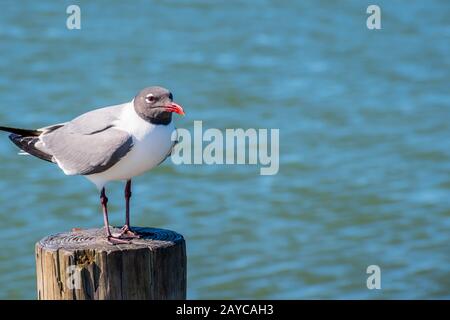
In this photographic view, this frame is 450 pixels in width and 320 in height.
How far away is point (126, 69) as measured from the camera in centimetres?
1538

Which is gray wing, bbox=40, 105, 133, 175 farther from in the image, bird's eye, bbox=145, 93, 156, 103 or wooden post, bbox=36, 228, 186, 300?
wooden post, bbox=36, 228, 186, 300

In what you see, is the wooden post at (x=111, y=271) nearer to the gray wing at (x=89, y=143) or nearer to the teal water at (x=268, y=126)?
the gray wing at (x=89, y=143)

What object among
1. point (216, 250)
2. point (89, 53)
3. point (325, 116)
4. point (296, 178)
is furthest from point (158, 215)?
point (89, 53)

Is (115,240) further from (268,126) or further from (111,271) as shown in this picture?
(268,126)

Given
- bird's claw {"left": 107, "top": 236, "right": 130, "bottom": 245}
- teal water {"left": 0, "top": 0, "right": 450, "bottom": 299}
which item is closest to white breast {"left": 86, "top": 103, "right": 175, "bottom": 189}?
bird's claw {"left": 107, "top": 236, "right": 130, "bottom": 245}

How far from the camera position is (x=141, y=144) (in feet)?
20.0

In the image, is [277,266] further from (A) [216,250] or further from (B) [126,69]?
(B) [126,69]

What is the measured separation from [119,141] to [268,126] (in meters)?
7.99

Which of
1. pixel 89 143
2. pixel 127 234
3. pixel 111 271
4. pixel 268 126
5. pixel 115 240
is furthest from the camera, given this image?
pixel 268 126

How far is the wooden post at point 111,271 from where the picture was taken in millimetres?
5645

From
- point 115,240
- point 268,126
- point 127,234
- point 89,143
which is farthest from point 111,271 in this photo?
point 268,126

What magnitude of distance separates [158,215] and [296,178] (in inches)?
76.5

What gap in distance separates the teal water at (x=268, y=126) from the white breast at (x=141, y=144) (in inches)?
198
